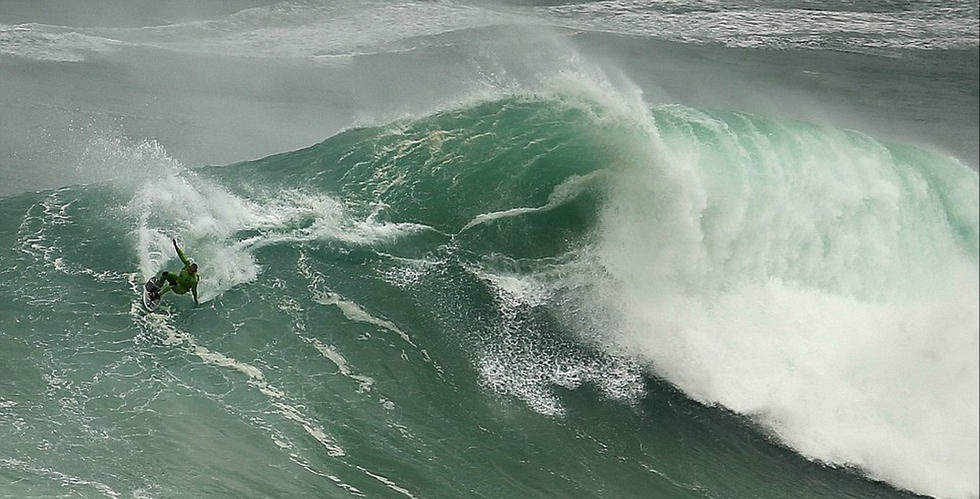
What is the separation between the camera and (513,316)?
10797mm

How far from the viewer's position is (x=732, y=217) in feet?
37.2

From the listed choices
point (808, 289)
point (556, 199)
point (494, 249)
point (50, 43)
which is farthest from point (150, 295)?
point (808, 289)

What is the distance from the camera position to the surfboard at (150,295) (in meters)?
10.2

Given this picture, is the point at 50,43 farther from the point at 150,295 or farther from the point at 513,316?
the point at 513,316

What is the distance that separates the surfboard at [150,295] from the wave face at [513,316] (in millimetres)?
159

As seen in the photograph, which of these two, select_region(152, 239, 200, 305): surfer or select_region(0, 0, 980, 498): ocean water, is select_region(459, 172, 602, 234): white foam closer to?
select_region(0, 0, 980, 498): ocean water

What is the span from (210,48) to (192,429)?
8.39m

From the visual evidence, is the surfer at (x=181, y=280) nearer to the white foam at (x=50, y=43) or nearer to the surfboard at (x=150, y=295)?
the surfboard at (x=150, y=295)

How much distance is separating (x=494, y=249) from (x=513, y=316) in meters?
1.26

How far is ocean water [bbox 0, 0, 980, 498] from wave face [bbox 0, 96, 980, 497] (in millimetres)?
38

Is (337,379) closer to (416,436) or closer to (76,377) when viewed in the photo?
(416,436)

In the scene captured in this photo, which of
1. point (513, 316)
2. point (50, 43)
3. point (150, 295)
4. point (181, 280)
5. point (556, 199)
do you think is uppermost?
point (50, 43)

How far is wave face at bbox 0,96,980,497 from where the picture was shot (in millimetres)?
8766

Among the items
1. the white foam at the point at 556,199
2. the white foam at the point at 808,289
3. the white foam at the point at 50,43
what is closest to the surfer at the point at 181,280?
the white foam at the point at 556,199
